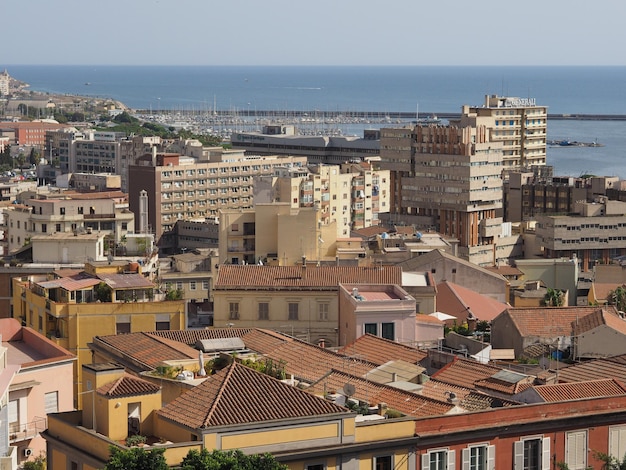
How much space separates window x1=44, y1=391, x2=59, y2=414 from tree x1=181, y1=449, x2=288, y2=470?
595 centimetres

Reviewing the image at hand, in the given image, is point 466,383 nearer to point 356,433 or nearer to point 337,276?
point 356,433

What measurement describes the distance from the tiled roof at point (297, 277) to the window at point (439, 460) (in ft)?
39.3

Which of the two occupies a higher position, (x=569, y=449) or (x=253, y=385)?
(x=253, y=385)

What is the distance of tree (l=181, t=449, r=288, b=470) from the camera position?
1455 centimetres

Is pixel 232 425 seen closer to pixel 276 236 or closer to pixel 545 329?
pixel 545 329

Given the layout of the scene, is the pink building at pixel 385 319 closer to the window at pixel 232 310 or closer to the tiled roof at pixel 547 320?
the tiled roof at pixel 547 320

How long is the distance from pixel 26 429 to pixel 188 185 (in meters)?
65.9

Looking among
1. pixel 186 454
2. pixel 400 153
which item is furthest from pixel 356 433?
pixel 400 153

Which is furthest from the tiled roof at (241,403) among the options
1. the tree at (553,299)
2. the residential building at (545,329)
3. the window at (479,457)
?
the tree at (553,299)

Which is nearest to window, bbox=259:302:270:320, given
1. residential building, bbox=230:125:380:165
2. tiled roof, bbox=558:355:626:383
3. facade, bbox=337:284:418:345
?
facade, bbox=337:284:418:345

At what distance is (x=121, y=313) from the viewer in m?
27.8

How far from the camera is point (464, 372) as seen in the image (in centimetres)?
2130

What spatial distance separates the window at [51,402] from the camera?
20.6 metres

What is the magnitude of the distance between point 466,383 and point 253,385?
Result: 4.90m
